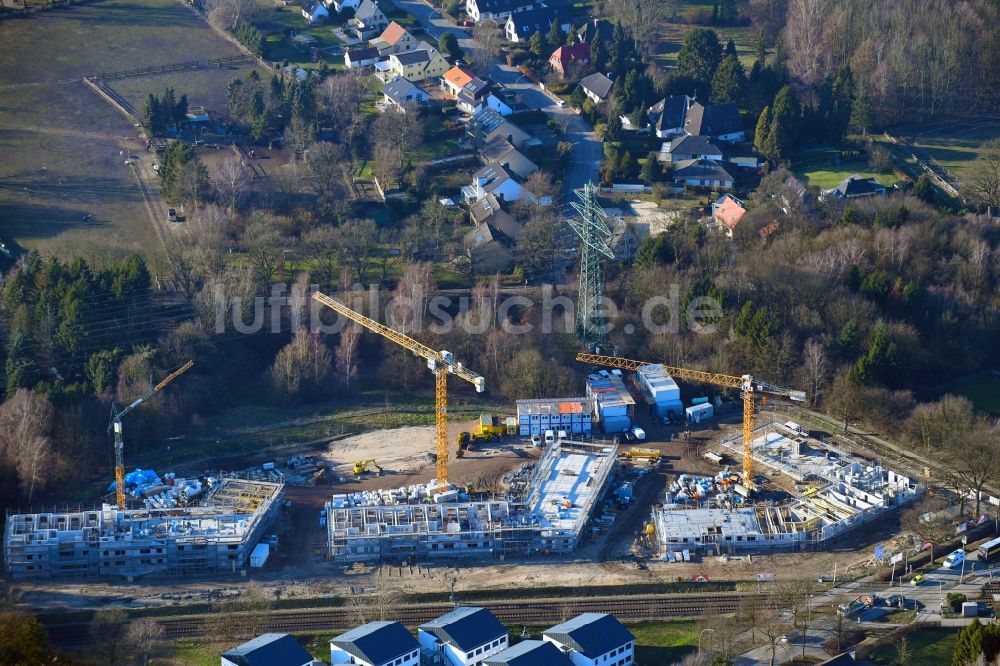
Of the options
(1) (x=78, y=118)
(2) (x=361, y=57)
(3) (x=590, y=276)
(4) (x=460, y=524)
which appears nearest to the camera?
(4) (x=460, y=524)

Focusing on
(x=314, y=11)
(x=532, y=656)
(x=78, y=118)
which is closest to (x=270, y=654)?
(x=532, y=656)

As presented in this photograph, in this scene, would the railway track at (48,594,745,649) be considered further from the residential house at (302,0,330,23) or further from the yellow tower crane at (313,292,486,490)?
the residential house at (302,0,330,23)

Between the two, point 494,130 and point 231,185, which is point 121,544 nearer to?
point 231,185

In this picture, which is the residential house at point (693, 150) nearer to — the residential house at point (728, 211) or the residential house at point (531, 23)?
the residential house at point (728, 211)

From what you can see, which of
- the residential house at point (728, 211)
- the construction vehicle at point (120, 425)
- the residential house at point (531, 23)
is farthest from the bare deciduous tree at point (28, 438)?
the residential house at point (531, 23)

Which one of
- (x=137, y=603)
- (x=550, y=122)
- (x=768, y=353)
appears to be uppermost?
(x=550, y=122)

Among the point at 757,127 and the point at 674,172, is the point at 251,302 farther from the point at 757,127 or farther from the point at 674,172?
the point at 757,127

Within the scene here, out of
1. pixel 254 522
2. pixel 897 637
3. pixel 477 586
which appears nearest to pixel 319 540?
pixel 254 522
